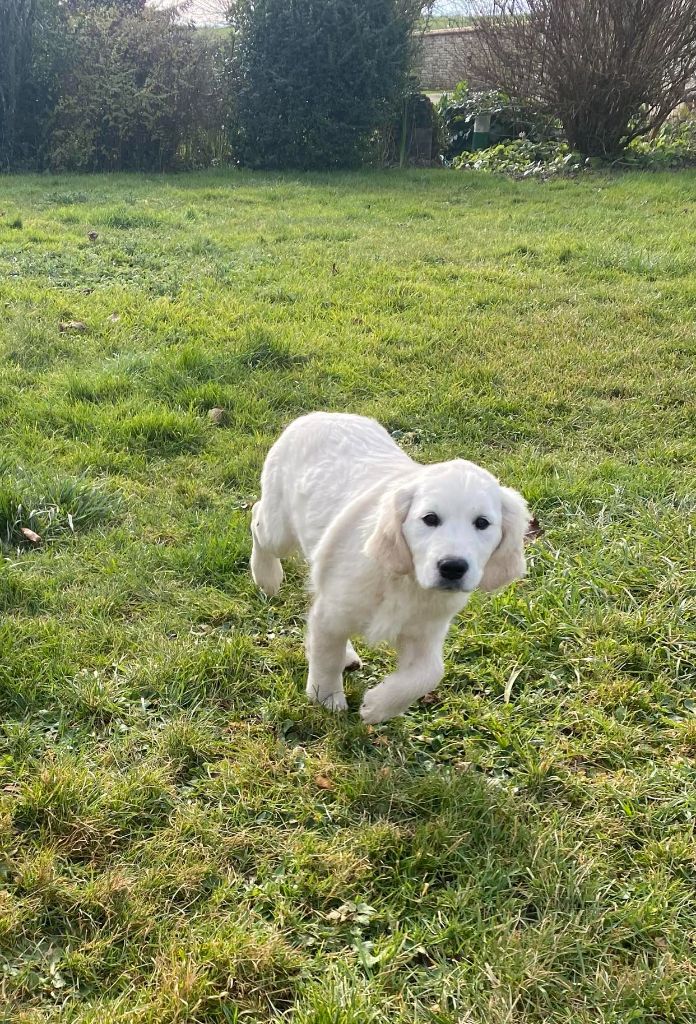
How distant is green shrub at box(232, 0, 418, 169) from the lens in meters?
14.9

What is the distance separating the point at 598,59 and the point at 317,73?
5.26 meters

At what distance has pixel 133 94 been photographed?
592 inches

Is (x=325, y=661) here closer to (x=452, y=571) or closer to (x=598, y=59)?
(x=452, y=571)

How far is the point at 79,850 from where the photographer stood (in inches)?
95.0

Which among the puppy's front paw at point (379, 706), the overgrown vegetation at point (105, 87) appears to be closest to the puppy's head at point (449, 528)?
the puppy's front paw at point (379, 706)

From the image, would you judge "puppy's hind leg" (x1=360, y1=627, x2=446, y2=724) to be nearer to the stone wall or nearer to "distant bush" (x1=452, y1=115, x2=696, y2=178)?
"distant bush" (x1=452, y1=115, x2=696, y2=178)

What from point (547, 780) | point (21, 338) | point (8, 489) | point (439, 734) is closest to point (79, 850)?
point (439, 734)

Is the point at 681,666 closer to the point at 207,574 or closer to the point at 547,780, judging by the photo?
the point at 547,780

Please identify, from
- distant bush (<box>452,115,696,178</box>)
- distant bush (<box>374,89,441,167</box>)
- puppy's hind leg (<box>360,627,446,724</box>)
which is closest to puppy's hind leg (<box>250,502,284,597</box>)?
puppy's hind leg (<box>360,627,446,724</box>)

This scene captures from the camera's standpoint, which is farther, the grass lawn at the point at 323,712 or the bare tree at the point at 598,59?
the bare tree at the point at 598,59

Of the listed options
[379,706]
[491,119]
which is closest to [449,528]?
[379,706]

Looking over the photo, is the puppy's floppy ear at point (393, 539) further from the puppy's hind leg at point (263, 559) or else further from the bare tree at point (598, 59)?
the bare tree at point (598, 59)

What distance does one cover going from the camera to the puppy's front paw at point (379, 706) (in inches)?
104

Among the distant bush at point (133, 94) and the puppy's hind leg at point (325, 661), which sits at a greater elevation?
the distant bush at point (133, 94)
